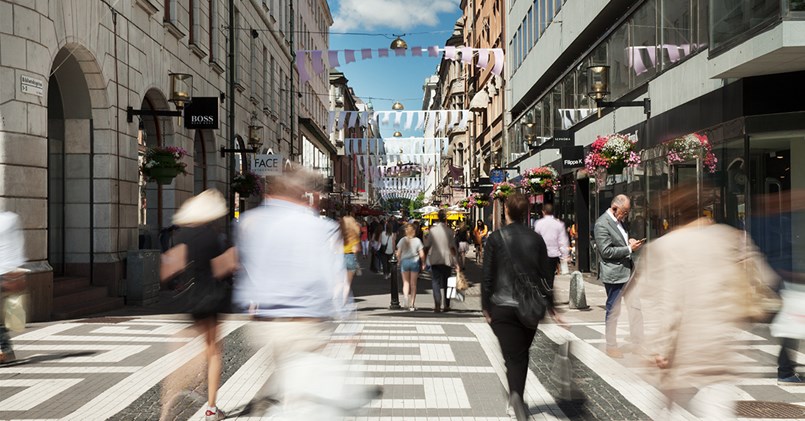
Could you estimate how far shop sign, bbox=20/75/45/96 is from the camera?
40.0 feet

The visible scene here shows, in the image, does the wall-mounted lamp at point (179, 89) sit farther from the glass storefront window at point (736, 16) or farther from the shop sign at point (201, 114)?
the glass storefront window at point (736, 16)

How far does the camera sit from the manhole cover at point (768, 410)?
6586 millimetres

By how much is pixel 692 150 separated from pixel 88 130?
36.4 feet

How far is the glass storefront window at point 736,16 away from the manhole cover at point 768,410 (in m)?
5.90

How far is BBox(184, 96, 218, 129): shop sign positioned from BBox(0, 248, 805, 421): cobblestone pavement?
7.29m

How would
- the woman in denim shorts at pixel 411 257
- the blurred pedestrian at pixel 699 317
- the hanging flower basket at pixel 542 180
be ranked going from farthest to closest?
the hanging flower basket at pixel 542 180 → the woman in denim shorts at pixel 411 257 → the blurred pedestrian at pixel 699 317

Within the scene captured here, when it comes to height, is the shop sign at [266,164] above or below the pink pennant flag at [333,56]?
below

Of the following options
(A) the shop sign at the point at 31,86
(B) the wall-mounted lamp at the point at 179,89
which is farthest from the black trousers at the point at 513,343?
(B) the wall-mounted lamp at the point at 179,89

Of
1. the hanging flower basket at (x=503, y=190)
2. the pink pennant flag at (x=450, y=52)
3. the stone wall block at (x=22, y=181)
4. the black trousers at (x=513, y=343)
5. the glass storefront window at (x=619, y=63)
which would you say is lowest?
the black trousers at (x=513, y=343)

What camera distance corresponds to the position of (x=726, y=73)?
1215 centimetres

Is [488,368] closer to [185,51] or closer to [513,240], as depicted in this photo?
[513,240]

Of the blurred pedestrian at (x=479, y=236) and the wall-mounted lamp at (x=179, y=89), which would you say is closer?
the wall-mounted lamp at (x=179, y=89)

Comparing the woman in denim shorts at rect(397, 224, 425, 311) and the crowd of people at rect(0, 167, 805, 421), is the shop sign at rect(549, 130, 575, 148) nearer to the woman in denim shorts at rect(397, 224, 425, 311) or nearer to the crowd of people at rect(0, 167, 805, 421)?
the woman in denim shorts at rect(397, 224, 425, 311)


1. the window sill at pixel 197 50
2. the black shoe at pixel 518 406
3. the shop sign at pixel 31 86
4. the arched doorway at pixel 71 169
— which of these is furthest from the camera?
the window sill at pixel 197 50
